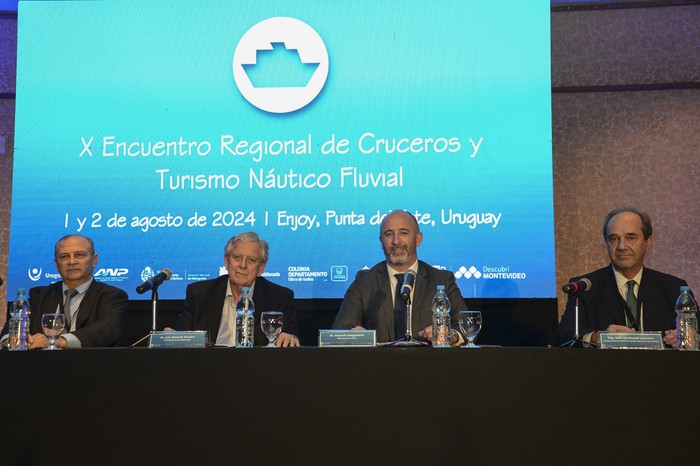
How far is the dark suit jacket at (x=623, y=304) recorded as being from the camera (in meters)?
3.50

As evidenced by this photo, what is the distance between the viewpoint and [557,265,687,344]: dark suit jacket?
11.5ft

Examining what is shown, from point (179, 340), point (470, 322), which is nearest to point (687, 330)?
point (470, 322)

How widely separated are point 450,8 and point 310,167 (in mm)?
1313

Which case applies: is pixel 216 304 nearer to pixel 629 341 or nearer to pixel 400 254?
pixel 400 254

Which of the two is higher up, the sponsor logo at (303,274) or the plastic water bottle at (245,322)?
the sponsor logo at (303,274)

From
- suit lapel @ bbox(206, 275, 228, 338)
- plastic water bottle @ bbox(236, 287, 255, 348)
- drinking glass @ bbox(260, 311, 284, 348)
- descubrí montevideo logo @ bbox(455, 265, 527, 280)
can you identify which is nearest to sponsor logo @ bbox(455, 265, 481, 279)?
descubrí montevideo logo @ bbox(455, 265, 527, 280)

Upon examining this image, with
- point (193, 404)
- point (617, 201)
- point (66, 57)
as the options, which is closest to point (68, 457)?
point (193, 404)

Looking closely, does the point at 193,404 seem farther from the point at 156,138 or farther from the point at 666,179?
the point at 666,179

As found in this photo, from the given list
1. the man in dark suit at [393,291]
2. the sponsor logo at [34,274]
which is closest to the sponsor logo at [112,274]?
the sponsor logo at [34,274]

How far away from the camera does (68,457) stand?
241 centimetres

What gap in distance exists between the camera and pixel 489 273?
4.59 meters

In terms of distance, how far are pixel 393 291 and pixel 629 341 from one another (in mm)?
1593

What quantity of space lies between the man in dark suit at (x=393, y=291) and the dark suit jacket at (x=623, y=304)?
61cm

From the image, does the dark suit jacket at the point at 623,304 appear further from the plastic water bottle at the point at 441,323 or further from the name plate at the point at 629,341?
the name plate at the point at 629,341
